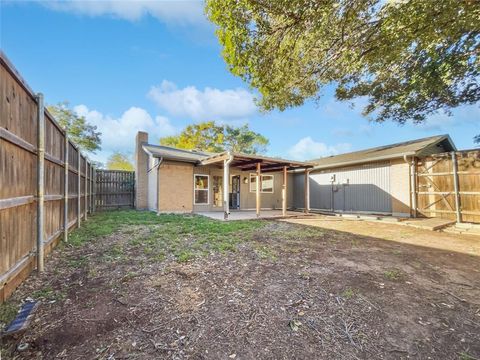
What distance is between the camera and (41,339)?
1811 millimetres

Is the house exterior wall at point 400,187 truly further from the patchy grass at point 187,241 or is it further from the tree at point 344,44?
the patchy grass at point 187,241

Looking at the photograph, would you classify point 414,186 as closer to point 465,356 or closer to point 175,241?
point 465,356

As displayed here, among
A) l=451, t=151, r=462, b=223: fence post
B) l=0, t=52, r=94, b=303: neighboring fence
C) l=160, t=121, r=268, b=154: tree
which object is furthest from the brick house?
l=160, t=121, r=268, b=154: tree

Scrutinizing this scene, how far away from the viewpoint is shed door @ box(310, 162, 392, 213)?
10.8m

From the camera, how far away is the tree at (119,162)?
27984mm

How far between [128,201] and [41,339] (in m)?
12.3

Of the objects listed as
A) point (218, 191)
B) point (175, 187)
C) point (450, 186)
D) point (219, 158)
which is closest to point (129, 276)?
point (219, 158)

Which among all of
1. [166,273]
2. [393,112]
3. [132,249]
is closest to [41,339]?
[166,273]

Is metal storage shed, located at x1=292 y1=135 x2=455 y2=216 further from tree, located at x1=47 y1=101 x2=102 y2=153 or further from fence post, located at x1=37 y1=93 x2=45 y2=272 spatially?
tree, located at x1=47 y1=101 x2=102 y2=153

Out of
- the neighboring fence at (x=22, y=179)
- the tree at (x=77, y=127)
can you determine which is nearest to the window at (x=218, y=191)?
the neighboring fence at (x=22, y=179)

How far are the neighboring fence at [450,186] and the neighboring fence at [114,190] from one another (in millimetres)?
14595

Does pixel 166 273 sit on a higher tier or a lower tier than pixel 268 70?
lower

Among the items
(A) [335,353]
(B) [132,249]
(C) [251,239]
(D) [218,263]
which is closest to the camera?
(A) [335,353]

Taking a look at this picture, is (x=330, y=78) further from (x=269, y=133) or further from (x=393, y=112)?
(x=269, y=133)
